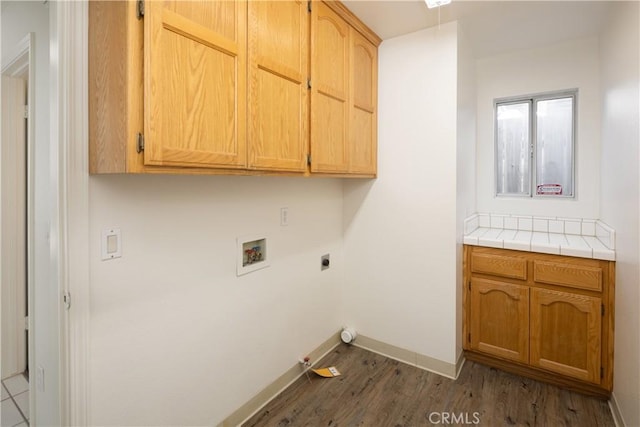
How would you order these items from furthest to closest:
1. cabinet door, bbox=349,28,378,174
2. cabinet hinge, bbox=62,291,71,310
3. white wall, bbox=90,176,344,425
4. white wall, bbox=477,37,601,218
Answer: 1. white wall, bbox=477,37,601,218
2. cabinet door, bbox=349,28,378,174
3. white wall, bbox=90,176,344,425
4. cabinet hinge, bbox=62,291,71,310

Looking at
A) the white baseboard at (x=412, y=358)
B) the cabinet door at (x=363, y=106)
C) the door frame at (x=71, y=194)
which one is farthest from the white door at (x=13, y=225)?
the white baseboard at (x=412, y=358)

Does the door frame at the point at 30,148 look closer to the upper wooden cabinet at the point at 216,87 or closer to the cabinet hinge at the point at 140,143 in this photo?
the upper wooden cabinet at the point at 216,87

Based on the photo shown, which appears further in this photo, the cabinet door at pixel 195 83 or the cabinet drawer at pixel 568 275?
the cabinet drawer at pixel 568 275

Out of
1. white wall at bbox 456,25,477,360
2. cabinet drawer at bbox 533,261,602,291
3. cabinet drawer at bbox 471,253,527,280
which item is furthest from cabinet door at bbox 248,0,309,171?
cabinet drawer at bbox 533,261,602,291

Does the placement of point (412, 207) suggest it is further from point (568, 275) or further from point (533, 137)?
point (533, 137)

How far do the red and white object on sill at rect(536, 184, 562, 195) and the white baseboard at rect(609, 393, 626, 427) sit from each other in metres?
1.47

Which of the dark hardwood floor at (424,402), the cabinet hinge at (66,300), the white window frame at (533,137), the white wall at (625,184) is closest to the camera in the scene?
the cabinet hinge at (66,300)

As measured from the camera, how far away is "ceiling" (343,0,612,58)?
195 cm

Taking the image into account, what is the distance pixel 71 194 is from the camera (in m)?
1.14

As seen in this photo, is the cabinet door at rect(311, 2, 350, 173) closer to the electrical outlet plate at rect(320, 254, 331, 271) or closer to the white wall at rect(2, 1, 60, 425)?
the electrical outlet plate at rect(320, 254, 331, 271)

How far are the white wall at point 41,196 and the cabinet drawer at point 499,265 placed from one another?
8.36 feet

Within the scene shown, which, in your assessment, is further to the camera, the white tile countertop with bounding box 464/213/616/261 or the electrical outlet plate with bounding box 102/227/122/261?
the white tile countertop with bounding box 464/213/616/261

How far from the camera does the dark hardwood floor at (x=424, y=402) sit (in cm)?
185

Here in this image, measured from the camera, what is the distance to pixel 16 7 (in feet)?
5.80
